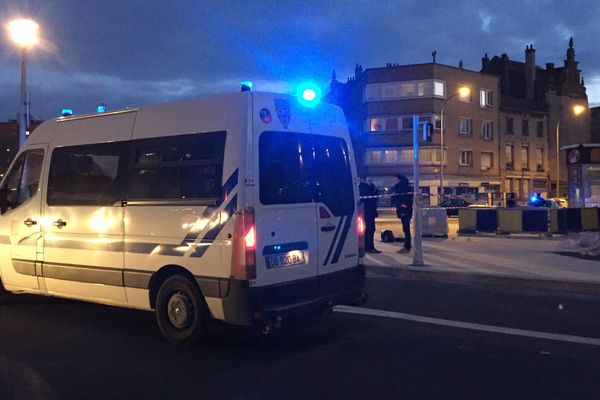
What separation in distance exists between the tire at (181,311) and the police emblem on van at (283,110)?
1905mm

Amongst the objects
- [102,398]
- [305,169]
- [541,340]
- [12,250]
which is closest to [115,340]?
[102,398]

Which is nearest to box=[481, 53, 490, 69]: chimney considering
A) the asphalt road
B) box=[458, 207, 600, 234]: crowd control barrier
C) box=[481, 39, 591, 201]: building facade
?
box=[481, 39, 591, 201]: building facade

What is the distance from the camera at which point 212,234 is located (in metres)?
5.70

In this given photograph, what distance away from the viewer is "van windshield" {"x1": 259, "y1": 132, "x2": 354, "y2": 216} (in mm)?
5773

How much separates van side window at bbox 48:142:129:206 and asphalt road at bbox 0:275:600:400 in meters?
1.57

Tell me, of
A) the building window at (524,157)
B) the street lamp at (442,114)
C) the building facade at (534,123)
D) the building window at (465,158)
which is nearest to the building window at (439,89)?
the street lamp at (442,114)

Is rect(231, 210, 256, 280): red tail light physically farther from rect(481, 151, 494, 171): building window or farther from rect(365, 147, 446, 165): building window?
rect(481, 151, 494, 171): building window

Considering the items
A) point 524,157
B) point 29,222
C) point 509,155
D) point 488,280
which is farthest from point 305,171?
point 524,157

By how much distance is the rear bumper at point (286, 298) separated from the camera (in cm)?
550

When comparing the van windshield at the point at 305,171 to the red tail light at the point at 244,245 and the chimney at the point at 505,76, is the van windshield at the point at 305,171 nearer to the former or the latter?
the red tail light at the point at 244,245

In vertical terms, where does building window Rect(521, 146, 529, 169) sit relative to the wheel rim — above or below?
above

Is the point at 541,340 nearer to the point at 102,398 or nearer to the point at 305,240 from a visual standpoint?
the point at 305,240

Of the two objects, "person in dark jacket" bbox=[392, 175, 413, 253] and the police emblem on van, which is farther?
"person in dark jacket" bbox=[392, 175, 413, 253]

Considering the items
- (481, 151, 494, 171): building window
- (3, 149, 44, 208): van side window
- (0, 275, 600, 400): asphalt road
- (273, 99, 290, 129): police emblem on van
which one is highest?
(481, 151, 494, 171): building window
